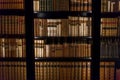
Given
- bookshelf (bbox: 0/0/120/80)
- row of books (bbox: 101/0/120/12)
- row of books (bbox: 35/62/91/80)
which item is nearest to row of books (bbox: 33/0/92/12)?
bookshelf (bbox: 0/0/120/80)

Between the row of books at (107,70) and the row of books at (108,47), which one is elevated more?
the row of books at (108,47)

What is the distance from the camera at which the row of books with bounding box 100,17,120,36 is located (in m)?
2.10

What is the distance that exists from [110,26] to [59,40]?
480 mm

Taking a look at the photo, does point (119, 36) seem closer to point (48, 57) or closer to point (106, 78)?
point (106, 78)

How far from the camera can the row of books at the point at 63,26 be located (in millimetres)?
2098

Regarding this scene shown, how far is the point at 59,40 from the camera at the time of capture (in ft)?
6.99

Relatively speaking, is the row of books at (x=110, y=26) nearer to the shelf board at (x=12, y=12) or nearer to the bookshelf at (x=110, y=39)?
the bookshelf at (x=110, y=39)

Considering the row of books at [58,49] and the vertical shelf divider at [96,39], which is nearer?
the vertical shelf divider at [96,39]

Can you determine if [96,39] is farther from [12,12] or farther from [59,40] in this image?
[12,12]

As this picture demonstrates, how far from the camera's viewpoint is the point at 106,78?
216cm

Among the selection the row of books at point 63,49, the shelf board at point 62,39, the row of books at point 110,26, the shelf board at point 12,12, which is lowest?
the row of books at point 63,49

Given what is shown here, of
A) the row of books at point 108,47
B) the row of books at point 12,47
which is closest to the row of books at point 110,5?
the row of books at point 108,47

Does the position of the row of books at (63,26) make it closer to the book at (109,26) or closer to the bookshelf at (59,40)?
the bookshelf at (59,40)

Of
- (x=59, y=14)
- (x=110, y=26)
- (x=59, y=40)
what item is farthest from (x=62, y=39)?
(x=110, y=26)
